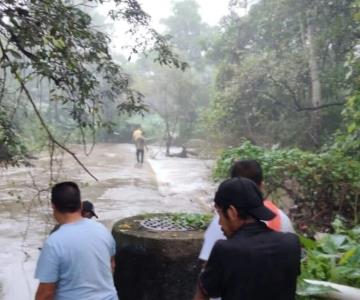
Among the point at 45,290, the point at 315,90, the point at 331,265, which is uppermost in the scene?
the point at 315,90

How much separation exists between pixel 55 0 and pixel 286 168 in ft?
14.0

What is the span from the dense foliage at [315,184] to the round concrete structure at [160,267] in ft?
10.0

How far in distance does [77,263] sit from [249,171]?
47.2 inches

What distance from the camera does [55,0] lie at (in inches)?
→ 176

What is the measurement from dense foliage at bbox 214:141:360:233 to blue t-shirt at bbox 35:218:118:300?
4.63m

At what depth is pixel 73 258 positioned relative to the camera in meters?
2.77

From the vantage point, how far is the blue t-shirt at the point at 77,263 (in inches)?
108

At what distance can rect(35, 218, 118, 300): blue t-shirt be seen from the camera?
8.97 feet

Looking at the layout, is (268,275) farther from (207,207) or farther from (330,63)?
(330,63)

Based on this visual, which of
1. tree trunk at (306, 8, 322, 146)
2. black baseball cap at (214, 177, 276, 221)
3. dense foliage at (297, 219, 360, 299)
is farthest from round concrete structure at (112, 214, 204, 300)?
tree trunk at (306, 8, 322, 146)

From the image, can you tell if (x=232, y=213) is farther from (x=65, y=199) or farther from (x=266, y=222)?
(x=65, y=199)

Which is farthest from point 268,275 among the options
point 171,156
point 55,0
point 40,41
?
point 171,156

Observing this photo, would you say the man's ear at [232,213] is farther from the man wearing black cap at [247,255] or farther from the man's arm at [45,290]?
the man's arm at [45,290]

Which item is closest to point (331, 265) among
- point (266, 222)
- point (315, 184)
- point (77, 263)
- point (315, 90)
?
point (266, 222)
